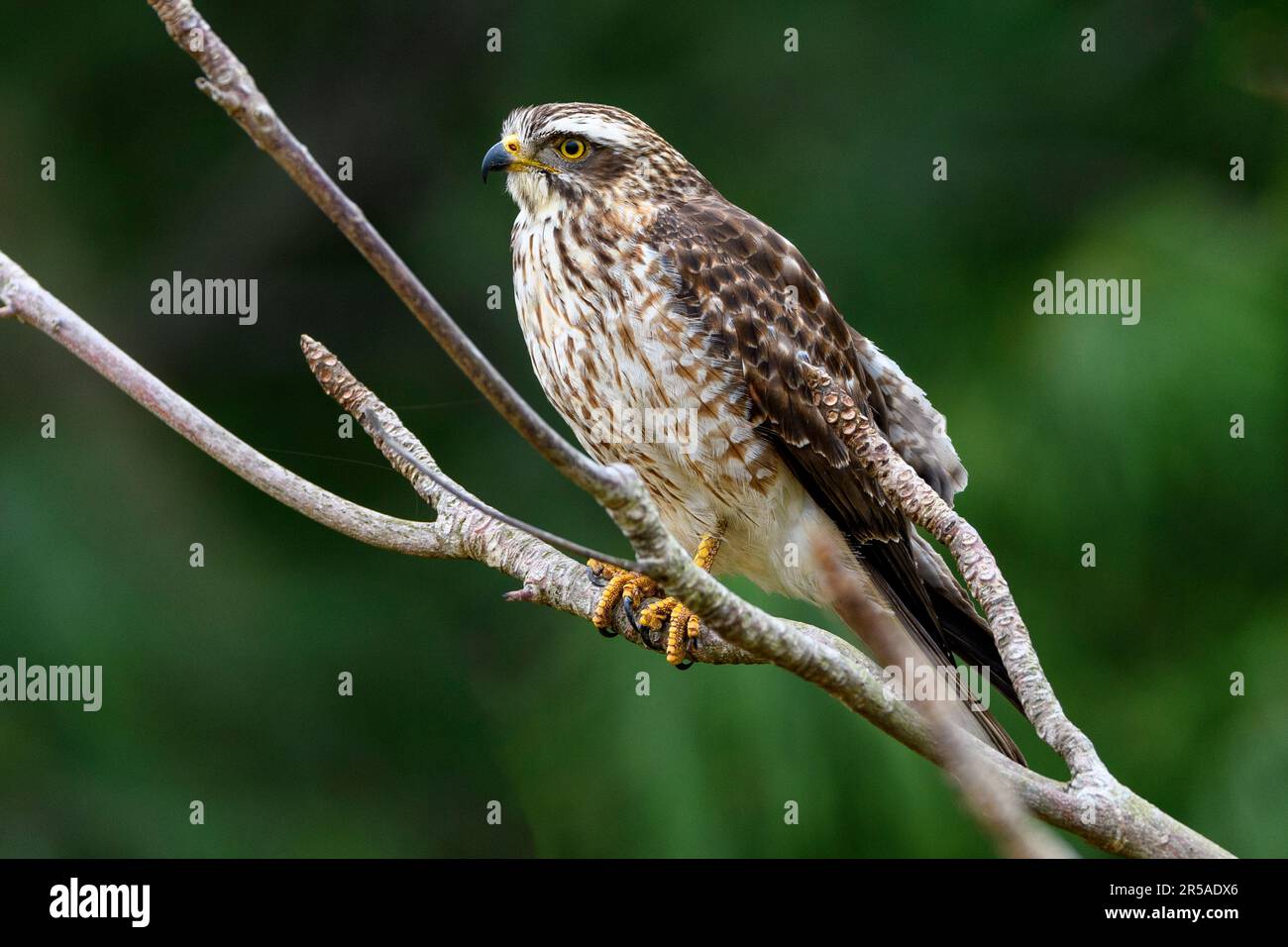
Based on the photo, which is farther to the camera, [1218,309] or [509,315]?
[509,315]

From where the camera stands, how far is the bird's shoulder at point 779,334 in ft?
11.1

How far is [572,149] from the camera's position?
3648 mm

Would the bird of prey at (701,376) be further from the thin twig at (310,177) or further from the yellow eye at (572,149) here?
the thin twig at (310,177)

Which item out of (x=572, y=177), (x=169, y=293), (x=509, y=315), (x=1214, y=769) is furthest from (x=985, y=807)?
(x=169, y=293)

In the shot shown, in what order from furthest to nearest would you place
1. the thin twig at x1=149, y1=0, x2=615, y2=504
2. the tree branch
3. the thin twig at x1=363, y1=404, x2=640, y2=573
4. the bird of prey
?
the bird of prey → the tree branch → the thin twig at x1=363, y1=404, x2=640, y2=573 → the thin twig at x1=149, y1=0, x2=615, y2=504

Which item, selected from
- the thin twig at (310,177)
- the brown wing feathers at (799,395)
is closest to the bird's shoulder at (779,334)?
the brown wing feathers at (799,395)

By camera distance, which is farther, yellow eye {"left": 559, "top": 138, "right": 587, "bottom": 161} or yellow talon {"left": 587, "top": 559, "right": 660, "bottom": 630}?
yellow eye {"left": 559, "top": 138, "right": 587, "bottom": 161}

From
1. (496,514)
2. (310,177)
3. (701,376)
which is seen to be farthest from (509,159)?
(310,177)

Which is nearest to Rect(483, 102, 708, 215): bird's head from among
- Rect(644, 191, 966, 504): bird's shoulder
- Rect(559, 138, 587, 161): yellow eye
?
Rect(559, 138, 587, 161): yellow eye

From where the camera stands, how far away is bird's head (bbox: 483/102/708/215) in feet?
11.7

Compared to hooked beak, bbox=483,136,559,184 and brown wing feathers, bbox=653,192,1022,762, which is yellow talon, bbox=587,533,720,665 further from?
hooked beak, bbox=483,136,559,184

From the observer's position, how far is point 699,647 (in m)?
3.05

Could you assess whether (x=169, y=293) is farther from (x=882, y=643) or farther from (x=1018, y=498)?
(x=882, y=643)

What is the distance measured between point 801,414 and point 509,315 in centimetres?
292
